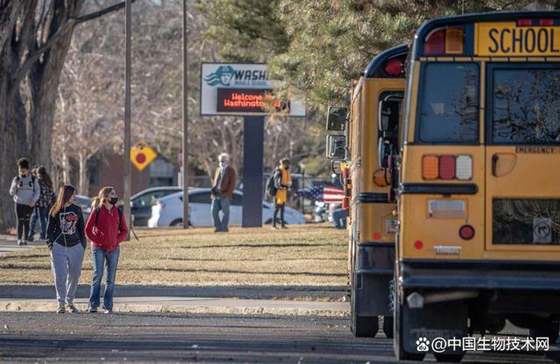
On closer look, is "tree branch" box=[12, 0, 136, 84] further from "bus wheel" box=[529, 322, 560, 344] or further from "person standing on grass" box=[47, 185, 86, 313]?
"bus wheel" box=[529, 322, 560, 344]

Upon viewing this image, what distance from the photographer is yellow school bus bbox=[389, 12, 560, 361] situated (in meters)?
9.78

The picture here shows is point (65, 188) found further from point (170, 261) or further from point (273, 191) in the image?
point (273, 191)

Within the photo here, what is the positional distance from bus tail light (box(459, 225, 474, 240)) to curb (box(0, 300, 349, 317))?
6951 millimetres

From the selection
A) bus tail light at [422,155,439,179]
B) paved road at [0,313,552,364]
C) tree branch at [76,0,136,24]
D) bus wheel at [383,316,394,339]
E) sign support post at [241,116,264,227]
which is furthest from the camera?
sign support post at [241,116,264,227]

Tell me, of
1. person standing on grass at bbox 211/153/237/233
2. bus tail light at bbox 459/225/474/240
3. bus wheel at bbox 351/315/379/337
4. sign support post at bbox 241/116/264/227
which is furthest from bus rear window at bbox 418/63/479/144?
sign support post at bbox 241/116/264/227

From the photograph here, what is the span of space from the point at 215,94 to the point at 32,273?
1163 cm

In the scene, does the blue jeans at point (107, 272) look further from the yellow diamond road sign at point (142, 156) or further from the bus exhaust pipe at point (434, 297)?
the yellow diamond road sign at point (142, 156)

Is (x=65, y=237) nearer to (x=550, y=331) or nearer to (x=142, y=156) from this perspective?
(x=550, y=331)

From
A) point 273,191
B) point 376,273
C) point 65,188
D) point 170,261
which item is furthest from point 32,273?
point 273,191

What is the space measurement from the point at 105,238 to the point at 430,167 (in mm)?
7303

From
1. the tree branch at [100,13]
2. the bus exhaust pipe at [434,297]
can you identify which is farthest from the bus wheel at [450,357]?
the tree branch at [100,13]

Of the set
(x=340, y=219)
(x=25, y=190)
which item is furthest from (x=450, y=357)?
(x=340, y=219)

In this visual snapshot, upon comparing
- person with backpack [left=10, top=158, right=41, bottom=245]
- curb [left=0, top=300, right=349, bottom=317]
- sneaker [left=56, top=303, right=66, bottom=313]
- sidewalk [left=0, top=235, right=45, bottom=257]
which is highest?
person with backpack [left=10, top=158, right=41, bottom=245]

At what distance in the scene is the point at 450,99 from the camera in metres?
9.98
